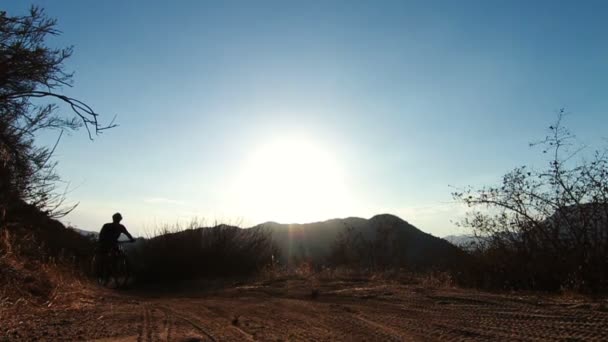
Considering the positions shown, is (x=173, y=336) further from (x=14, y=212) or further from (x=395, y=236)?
(x=395, y=236)

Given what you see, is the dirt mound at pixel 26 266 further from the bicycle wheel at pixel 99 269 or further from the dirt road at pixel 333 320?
the dirt road at pixel 333 320

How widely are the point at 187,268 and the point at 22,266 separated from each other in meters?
11.8

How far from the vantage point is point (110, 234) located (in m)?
15.6

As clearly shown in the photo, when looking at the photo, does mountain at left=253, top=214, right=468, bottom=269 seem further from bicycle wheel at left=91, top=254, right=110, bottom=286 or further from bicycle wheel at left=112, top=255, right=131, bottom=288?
bicycle wheel at left=91, top=254, right=110, bottom=286

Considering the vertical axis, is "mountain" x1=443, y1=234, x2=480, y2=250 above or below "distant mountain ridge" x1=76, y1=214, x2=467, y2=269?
below

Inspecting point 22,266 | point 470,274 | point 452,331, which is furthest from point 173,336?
point 470,274

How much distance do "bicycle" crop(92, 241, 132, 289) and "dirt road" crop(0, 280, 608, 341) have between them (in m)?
7.21

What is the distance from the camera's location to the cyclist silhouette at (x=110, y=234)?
1555cm

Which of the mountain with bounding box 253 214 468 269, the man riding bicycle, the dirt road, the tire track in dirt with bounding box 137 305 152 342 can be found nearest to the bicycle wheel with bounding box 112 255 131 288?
the man riding bicycle

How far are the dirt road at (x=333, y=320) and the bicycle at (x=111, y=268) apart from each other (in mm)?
7205

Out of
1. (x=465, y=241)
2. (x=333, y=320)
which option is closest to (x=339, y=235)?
(x=465, y=241)

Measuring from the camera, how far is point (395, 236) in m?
24.1

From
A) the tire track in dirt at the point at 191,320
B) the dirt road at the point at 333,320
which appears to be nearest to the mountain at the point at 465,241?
the dirt road at the point at 333,320

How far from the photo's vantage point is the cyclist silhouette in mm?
15547
